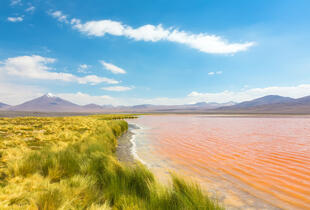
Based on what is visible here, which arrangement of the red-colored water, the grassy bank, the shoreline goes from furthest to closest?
the shoreline → the red-colored water → the grassy bank

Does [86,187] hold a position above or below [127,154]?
above

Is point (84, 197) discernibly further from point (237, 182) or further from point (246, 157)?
point (246, 157)

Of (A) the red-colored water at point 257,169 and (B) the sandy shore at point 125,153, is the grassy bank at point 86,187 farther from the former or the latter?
(A) the red-colored water at point 257,169

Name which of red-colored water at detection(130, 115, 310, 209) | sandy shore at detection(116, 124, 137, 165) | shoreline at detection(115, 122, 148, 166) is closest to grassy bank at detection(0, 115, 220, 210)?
shoreline at detection(115, 122, 148, 166)

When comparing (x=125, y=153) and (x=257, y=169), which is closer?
(x=257, y=169)

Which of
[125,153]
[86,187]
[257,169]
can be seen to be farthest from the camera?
[125,153]

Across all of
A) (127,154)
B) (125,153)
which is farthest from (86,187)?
(125,153)

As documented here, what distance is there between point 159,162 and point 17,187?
505 centimetres

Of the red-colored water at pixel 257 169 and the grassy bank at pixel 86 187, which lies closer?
the grassy bank at pixel 86 187

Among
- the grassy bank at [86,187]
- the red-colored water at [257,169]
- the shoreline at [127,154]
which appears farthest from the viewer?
the shoreline at [127,154]

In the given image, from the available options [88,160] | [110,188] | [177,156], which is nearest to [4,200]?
[110,188]

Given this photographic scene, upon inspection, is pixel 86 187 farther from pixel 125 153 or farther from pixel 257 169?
pixel 257 169

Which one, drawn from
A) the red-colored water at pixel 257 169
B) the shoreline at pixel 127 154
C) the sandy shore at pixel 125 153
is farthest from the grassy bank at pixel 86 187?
the red-colored water at pixel 257 169

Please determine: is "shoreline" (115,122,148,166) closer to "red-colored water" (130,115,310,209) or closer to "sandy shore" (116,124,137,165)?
"sandy shore" (116,124,137,165)
